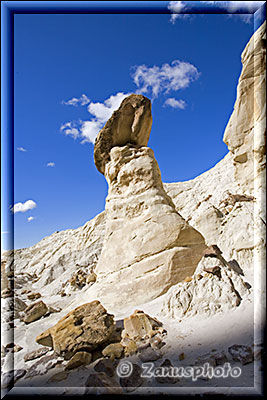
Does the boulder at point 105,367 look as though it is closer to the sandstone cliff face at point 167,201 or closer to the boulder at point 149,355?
the boulder at point 149,355

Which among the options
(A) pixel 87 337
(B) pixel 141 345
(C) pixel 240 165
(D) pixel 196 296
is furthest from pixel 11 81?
(C) pixel 240 165

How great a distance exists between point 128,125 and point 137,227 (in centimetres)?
324

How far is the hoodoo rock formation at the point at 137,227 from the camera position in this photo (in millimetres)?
5094

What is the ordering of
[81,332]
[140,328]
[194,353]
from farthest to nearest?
[140,328], [81,332], [194,353]

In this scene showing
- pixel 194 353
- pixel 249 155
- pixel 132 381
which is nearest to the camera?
pixel 132 381

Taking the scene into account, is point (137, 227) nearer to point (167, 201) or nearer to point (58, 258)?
point (167, 201)

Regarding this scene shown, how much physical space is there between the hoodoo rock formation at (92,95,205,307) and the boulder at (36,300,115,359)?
1569mm

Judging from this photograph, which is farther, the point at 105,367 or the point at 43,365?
the point at 43,365

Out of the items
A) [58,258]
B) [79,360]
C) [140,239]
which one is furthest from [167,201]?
[58,258]

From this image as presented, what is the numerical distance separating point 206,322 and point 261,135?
3.32m

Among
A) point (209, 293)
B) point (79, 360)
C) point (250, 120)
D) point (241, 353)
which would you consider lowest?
point (79, 360)

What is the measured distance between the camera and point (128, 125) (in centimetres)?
691

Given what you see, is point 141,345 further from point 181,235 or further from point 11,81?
point 11,81

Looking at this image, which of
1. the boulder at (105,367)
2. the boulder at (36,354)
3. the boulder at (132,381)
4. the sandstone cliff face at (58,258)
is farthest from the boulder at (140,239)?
the sandstone cliff face at (58,258)
